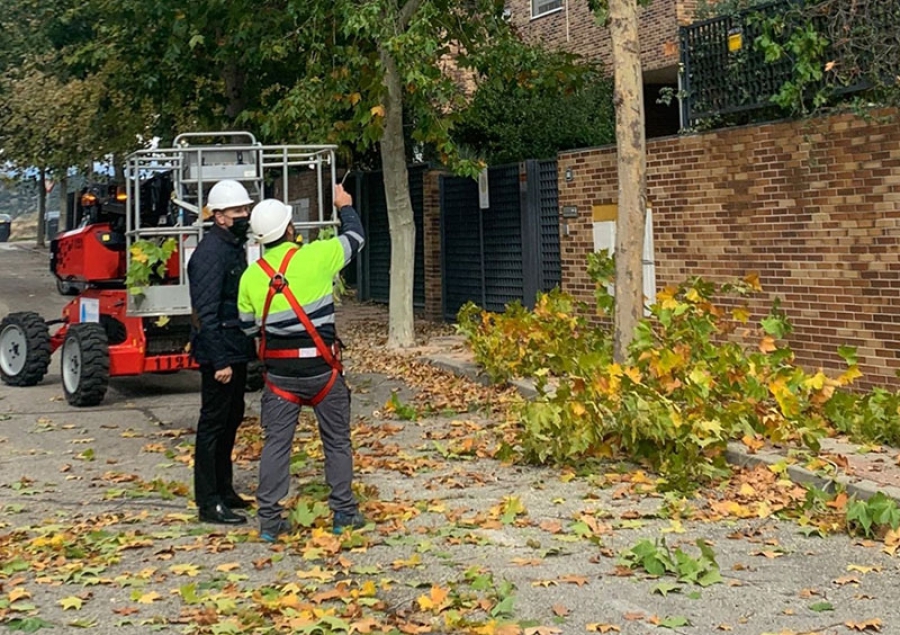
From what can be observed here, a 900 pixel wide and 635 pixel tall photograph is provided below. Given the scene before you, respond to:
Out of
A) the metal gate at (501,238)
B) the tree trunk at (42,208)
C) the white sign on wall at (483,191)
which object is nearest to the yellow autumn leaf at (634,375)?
the metal gate at (501,238)

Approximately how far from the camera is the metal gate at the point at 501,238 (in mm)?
16422

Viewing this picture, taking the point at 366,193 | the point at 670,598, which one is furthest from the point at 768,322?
the point at 366,193

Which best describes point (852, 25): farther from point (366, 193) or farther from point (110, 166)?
point (110, 166)

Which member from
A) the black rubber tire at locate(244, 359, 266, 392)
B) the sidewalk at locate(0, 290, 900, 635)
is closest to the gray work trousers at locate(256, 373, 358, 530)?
the sidewalk at locate(0, 290, 900, 635)

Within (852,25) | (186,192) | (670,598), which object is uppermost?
(852,25)

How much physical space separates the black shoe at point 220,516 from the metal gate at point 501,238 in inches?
355

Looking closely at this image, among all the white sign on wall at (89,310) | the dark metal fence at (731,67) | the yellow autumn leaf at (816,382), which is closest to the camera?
the yellow autumn leaf at (816,382)

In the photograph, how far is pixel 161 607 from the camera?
6.00m

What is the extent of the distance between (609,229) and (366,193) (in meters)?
9.24

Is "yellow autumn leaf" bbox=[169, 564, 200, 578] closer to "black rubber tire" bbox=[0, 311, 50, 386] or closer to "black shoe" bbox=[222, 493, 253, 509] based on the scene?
"black shoe" bbox=[222, 493, 253, 509]

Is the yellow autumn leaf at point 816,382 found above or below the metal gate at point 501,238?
below

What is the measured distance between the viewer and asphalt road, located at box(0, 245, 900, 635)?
5812 mm

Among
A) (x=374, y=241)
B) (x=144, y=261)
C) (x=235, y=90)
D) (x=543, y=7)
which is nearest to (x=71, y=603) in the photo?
(x=144, y=261)

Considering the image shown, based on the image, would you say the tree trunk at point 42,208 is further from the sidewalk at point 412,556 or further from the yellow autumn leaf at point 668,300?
the yellow autumn leaf at point 668,300
